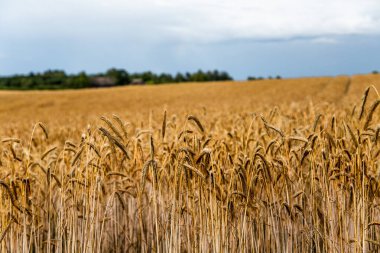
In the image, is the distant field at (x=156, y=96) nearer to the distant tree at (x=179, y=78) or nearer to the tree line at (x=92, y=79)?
the tree line at (x=92, y=79)

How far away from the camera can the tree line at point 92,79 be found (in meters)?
80.2

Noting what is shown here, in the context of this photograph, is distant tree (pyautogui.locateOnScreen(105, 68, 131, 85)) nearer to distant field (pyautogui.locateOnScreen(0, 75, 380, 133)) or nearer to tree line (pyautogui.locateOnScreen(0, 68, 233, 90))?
tree line (pyautogui.locateOnScreen(0, 68, 233, 90))

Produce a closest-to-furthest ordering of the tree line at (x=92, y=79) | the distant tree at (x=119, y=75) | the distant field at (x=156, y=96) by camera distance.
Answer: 1. the distant field at (x=156, y=96)
2. the tree line at (x=92, y=79)
3. the distant tree at (x=119, y=75)

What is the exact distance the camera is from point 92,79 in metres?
81.9

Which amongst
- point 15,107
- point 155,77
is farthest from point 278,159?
point 155,77

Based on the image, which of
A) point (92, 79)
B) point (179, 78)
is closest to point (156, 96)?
point (92, 79)

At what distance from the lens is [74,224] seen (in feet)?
10.9

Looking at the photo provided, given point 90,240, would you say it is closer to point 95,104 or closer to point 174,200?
point 174,200

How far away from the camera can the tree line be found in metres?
80.2

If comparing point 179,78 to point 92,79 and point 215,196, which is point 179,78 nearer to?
point 92,79

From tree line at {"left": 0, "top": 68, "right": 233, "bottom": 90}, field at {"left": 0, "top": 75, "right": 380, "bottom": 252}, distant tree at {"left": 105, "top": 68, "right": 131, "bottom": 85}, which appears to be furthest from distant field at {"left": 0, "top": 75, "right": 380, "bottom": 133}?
distant tree at {"left": 105, "top": 68, "right": 131, "bottom": 85}

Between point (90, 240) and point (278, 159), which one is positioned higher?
point (278, 159)

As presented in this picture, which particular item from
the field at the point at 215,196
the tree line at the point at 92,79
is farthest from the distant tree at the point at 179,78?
the field at the point at 215,196

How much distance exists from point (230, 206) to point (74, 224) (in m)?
1.12
